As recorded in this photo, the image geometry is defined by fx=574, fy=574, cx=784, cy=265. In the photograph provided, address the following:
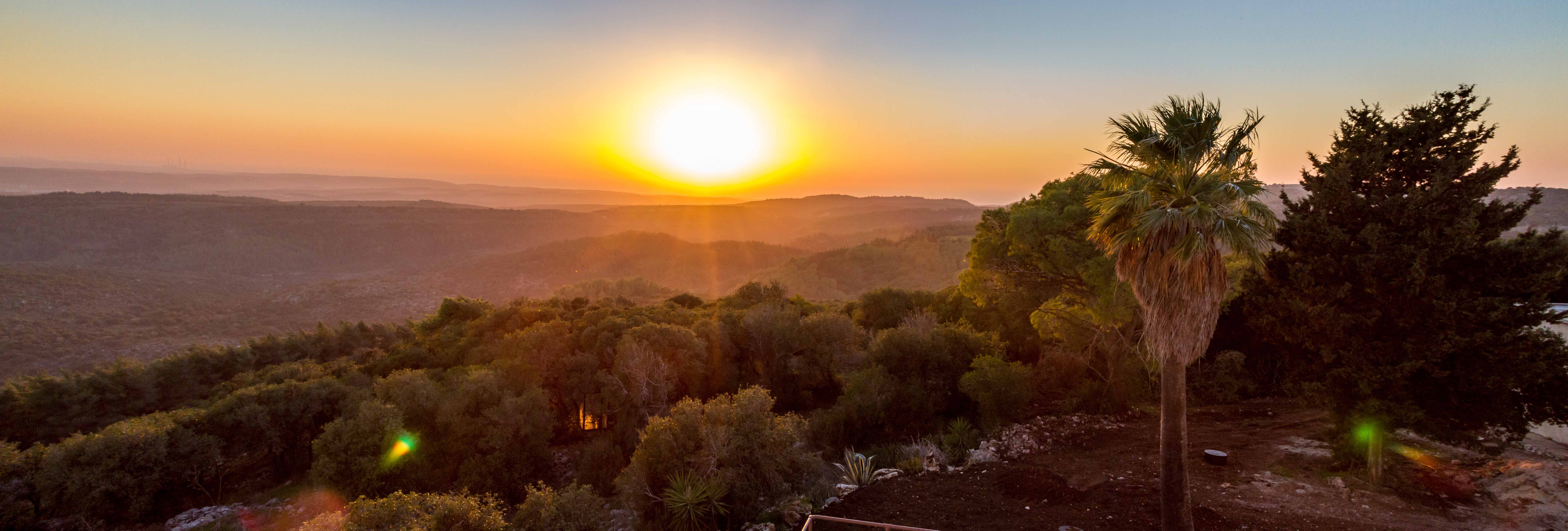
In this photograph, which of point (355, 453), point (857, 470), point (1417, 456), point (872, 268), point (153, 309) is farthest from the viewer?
point (872, 268)

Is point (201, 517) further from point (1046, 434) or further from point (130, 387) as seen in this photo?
point (1046, 434)

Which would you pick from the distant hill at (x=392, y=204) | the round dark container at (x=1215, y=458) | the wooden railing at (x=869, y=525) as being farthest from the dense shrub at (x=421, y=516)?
the distant hill at (x=392, y=204)

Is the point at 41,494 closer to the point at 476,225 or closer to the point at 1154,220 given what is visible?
the point at 1154,220

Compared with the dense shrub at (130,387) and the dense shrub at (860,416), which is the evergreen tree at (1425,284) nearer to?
the dense shrub at (860,416)

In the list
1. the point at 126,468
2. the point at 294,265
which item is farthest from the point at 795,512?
the point at 294,265

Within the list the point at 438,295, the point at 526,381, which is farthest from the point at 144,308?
the point at 526,381

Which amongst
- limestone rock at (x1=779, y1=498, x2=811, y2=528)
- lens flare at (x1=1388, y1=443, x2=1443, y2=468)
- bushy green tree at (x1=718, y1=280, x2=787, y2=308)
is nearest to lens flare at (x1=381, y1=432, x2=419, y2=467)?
limestone rock at (x1=779, y1=498, x2=811, y2=528)

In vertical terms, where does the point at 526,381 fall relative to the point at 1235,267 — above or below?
below
